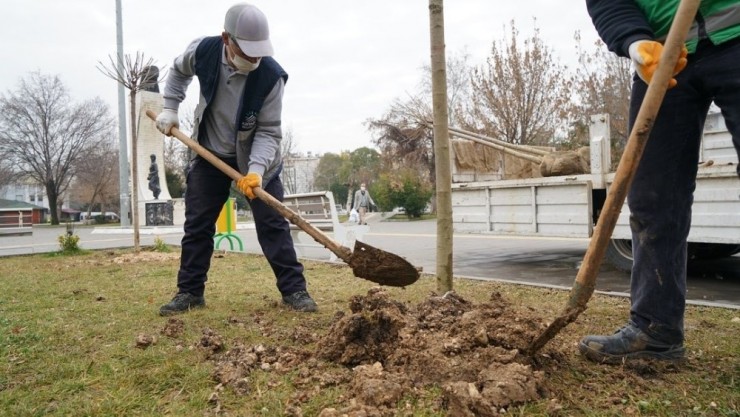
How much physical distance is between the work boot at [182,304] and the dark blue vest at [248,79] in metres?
1.24

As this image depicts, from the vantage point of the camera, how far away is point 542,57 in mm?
20000

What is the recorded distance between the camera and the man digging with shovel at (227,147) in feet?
11.8

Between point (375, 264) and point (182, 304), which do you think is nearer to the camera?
point (375, 264)

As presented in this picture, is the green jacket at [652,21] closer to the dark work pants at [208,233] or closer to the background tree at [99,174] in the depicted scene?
the dark work pants at [208,233]

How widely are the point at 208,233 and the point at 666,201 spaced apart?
9.43 ft

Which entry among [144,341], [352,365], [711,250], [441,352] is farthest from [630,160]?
[711,250]

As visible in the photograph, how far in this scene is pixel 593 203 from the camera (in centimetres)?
578

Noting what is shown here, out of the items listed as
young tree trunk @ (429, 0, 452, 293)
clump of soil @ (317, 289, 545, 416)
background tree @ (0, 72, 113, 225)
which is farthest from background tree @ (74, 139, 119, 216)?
clump of soil @ (317, 289, 545, 416)

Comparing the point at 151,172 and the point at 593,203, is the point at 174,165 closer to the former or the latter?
the point at 151,172

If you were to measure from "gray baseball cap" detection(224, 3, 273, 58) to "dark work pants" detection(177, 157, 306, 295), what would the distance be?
2.99 feet

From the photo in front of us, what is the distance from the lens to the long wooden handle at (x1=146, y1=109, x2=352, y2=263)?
10.2ft

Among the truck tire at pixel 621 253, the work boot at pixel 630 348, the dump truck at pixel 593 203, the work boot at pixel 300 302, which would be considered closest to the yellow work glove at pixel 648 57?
the work boot at pixel 630 348

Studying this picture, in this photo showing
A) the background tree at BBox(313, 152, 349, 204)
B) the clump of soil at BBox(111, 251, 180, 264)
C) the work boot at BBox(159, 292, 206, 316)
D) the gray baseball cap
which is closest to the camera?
the gray baseball cap

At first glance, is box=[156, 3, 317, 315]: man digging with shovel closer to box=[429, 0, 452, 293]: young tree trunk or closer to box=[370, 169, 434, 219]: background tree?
box=[429, 0, 452, 293]: young tree trunk
